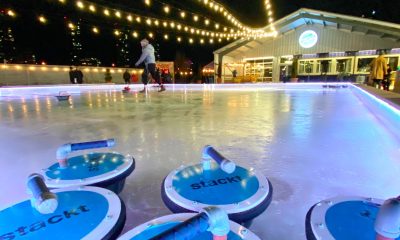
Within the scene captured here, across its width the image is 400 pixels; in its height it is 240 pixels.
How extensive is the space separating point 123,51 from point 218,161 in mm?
21805

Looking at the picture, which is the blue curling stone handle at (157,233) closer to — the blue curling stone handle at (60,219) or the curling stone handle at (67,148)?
the blue curling stone handle at (60,219)

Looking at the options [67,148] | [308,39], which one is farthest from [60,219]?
[308,39]

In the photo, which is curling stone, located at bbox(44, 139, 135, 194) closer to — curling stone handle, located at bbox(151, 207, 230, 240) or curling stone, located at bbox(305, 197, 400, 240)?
curling stone handle, located at bbox(151, 207, 230, 240)

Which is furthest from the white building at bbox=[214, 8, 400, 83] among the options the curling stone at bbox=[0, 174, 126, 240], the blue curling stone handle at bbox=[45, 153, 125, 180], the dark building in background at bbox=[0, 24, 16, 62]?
the curling stone at bbox=[0, 174, 126, 240]

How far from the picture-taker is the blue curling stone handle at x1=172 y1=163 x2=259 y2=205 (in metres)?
0.68

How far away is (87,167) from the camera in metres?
0.89

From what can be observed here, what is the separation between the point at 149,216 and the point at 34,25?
18396 millimetres

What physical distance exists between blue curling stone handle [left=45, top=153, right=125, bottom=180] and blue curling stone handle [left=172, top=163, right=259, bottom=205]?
276 mm

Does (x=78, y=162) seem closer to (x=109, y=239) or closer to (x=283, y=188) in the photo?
(x=109, y=239)

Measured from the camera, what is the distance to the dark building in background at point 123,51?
20.2 meters

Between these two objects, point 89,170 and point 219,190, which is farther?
point 89,170

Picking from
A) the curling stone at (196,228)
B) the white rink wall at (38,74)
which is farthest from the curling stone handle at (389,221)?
the white rink wall at (38,74)

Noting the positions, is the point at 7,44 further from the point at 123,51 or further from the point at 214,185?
the point at 214,185

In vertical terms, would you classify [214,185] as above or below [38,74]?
below
